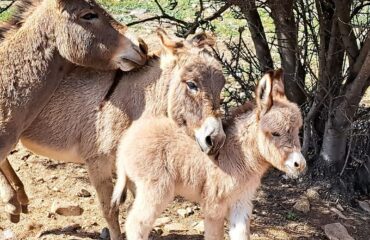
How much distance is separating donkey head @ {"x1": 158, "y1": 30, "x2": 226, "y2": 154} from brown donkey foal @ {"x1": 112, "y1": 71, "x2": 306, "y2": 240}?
130mm

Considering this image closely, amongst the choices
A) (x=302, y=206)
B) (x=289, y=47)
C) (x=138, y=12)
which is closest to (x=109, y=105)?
(x=289, y=47)

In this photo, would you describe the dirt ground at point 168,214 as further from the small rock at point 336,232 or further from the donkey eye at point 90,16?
the donkey eye at point 90,16

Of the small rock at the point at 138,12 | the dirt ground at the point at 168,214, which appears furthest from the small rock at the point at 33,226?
the small rock at the point at 138,12

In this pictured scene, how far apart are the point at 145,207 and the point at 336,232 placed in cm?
191

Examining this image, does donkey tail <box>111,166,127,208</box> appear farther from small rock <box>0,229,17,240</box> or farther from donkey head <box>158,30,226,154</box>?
small rock <box>0,229,17,240</box>

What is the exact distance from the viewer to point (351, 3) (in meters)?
5.89

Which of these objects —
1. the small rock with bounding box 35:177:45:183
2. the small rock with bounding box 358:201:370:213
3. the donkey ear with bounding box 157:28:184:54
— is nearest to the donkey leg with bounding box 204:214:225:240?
the donkey ear with bounding box 157:28:184:54

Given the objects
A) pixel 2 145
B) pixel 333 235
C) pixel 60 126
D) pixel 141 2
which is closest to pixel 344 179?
pixel 333 235

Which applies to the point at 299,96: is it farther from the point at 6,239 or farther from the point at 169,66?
the point at 6,239

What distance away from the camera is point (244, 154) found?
4.75 meters

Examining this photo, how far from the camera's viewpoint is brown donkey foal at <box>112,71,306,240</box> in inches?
182

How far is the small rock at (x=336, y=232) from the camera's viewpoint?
5.73 m

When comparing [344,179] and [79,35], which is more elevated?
[79,35]

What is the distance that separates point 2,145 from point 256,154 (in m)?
1.81
